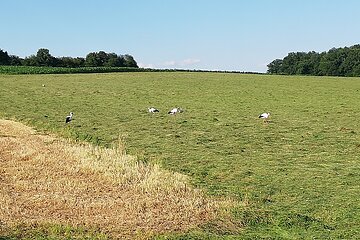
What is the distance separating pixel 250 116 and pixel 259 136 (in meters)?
5.67

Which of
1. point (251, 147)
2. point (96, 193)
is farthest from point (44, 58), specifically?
point (96, 193)

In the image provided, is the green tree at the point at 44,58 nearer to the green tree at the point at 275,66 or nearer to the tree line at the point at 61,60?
the tree line at the point at 61,60

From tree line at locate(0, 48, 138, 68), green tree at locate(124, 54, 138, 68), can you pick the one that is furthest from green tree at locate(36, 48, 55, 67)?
green tree at locate(124, 54, 138, 68)

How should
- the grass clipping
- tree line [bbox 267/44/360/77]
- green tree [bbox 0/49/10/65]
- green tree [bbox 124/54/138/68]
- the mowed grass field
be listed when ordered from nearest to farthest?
the grass clipping
the mowed grass field
tree line [bbox 267/44/360/77]
green tree [bbox 0/49/10/65]
green tree [bbox 124/54/138/68]

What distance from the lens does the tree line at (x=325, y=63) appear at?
90.9 metres

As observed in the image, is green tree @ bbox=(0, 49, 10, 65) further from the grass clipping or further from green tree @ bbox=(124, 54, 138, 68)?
the grass clipping

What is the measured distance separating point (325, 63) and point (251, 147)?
85.4 metres

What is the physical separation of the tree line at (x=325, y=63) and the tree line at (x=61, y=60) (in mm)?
34339

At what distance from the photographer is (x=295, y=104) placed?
1054 inches

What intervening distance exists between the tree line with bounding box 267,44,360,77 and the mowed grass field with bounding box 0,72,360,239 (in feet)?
211

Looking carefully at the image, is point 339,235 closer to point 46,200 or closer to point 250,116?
point 46,200

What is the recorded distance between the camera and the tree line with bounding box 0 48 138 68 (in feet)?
331

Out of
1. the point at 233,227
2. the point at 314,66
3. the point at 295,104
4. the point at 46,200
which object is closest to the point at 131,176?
the point at 46,200

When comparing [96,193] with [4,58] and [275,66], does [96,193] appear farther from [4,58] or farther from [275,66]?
[275,66]
